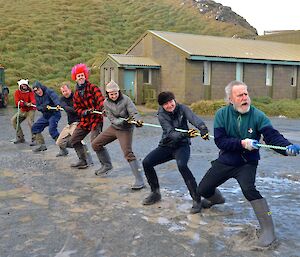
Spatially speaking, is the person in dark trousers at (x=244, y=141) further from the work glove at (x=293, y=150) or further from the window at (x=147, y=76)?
the window at (x=147, y=76)

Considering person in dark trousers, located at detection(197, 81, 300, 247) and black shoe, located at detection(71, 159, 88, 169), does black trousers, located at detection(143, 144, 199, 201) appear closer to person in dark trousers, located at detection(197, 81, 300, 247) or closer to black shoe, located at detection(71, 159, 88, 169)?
person in dark trousers, located at detection(197, 81, 300, 247)

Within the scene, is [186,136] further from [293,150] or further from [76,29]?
[76,29]

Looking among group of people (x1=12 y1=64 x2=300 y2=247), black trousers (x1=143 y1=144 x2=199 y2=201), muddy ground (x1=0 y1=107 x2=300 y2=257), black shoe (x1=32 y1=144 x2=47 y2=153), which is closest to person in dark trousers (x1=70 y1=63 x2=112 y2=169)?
group of people (x1=12 y1=64 x2=300 y2=247)

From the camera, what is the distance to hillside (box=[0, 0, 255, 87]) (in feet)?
120

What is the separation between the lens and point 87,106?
7562 mm

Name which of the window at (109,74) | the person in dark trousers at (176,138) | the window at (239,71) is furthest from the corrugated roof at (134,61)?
the person in dark trousers at (176,138)

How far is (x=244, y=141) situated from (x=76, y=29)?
4558 centimetres

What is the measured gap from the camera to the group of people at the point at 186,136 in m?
4.27

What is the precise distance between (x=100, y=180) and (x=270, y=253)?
3698 millimetres

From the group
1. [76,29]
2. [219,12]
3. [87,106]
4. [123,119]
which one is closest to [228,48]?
[87,106]

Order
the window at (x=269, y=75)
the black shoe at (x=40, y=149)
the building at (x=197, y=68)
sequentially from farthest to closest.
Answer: the window at (x=269, y=75) → the building at (x=197, y=68) → the black shoe at (x=40, y=149)

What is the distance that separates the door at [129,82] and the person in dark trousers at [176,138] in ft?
63.2

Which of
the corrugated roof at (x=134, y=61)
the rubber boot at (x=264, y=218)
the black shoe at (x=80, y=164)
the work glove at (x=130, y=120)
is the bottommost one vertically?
the black shoe at (x=80, y=164)

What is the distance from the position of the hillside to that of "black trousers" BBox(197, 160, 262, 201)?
25700mm
